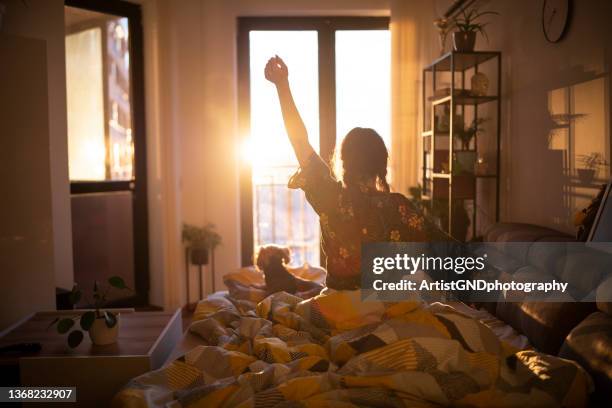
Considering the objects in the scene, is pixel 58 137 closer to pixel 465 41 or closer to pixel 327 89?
pixel 327 89

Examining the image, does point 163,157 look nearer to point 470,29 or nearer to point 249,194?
point 249,194

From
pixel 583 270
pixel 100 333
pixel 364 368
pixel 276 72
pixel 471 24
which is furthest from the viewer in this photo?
pixel 471 24

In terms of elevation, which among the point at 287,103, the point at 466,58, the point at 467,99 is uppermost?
the point at 466,58

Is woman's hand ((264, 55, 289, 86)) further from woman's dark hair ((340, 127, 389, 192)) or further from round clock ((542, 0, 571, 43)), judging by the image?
round clock ((542, 0, 571, 43))

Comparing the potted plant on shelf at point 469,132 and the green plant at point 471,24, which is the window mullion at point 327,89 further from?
the potted plant on shelf at point 469,132

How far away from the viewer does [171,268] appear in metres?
4.25

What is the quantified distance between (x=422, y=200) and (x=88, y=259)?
240 cm

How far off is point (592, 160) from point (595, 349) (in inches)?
40.6

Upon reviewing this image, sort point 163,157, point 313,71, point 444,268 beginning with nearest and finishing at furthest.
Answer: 1. point 444,268
2. point 163,157
3. point 313,71

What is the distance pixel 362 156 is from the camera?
162 cm

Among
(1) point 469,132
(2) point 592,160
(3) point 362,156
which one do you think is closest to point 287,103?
(3) point 362,156

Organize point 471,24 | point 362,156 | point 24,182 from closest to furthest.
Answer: point 362,156 → point 24,182 → point 471,24

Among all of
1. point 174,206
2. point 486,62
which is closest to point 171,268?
point 174,206

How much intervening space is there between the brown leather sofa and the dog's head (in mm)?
913
